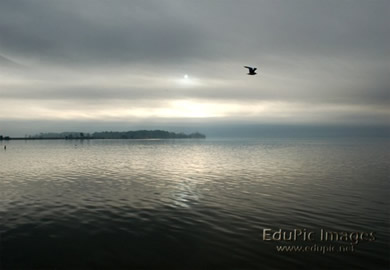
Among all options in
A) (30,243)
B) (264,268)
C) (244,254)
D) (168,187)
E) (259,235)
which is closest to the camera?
(264,268)

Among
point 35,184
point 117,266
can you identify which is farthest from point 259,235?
point 35,184

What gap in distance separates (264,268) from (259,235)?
479cm

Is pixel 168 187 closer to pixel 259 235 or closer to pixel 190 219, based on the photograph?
pixel 190 219

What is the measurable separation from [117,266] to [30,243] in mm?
7229

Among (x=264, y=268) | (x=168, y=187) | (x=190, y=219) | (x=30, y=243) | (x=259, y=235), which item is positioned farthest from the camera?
(x=168, y=187)

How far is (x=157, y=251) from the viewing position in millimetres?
17875

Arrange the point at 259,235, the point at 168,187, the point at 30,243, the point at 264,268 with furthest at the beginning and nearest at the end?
the point at 168,187 → the point at 259,235 → the point at 30,243 → the point at 264,268

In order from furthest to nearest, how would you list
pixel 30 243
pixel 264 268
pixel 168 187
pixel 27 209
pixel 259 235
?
pixel 168 187 < pixel 27 209 < pixel 259 235 < pixel 30 243 < pixel 264 268

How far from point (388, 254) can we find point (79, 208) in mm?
25539

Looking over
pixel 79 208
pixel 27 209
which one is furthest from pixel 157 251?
pixel 27 209

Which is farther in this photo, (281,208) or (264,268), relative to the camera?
(281,208)

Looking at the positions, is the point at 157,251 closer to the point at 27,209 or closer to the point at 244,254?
the point at 244,254

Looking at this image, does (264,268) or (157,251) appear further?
(157,251)

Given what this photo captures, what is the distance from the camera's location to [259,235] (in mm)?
20391
